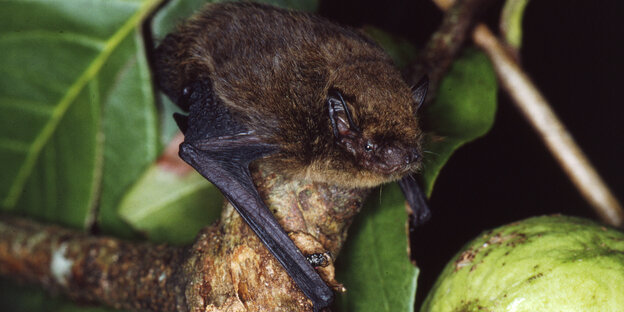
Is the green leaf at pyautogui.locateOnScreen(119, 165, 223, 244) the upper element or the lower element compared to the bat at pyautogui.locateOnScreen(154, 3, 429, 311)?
lower

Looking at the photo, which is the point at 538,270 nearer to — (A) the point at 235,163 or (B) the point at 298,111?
(B) the point at 298,111

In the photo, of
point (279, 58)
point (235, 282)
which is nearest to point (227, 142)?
point (279, 58)

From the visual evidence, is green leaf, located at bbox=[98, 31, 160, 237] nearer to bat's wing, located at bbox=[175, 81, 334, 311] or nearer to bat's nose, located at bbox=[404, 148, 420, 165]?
bat's wing, located at bbox=[175, 81, 334, 311]

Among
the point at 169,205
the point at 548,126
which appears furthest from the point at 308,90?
the point at 548,126

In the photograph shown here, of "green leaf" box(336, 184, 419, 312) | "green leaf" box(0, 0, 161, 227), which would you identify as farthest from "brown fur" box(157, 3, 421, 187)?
"green leaf" box(0, 0, 161, 227)

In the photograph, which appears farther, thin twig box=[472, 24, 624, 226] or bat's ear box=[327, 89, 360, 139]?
thin twig box=[472, 24, 624, 226]

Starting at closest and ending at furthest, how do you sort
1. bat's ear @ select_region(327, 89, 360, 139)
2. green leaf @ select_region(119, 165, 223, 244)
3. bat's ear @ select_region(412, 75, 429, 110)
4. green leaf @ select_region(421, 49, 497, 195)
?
bat's ear @ select_region(327, 89, 360, 139)
bat's ear @ select_region(412, 75, 429, 110)
green leaf @ select_region(421, 49, 497, 195)
green leaf @ select_region(119, 165, 223, 244)

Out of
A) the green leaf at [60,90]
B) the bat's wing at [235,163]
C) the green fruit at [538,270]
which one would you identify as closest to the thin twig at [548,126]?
the green fruit at [538,270]
